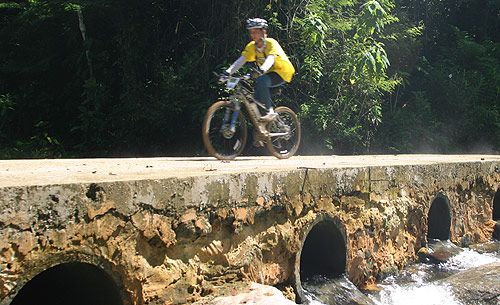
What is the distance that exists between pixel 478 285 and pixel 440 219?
2577 mm

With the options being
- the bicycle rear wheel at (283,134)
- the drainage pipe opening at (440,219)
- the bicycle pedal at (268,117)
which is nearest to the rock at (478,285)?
the drainage pipe opening at (440,219)

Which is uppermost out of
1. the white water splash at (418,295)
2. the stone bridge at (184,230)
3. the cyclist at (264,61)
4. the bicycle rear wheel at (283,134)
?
the cyclist at (264,61)

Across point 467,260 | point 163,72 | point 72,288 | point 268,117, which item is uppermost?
point 163,72

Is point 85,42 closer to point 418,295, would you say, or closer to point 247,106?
point 247,106

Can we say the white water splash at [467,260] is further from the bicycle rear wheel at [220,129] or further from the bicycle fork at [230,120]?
the bicycle fork at [230,120]

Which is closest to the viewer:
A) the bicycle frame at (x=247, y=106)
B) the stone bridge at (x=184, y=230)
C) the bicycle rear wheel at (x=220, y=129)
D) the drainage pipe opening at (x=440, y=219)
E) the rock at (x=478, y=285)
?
the stone bridge at (x=184, y=230)

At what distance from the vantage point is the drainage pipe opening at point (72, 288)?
3.47 metres

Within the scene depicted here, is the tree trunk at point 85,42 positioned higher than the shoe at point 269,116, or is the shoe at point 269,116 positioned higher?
the tree trunk at point 85,42

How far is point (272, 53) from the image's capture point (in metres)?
6.26

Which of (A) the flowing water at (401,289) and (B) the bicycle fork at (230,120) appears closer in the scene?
(A) the flowing water at (401,289)

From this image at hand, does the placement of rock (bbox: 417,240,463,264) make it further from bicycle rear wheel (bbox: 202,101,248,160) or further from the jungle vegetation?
the jungle vegetation

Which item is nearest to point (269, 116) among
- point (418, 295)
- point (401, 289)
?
point (401, 289)

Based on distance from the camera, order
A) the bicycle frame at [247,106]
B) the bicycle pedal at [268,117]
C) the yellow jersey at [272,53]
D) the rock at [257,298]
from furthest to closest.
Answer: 1. the bicycle pedal at [268,117]
2. the yellow jersey at [272,53]
3. the bicycle frame at [247,106]
4. the rock at [257,298]

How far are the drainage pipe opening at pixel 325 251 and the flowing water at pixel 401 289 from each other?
0.13m
